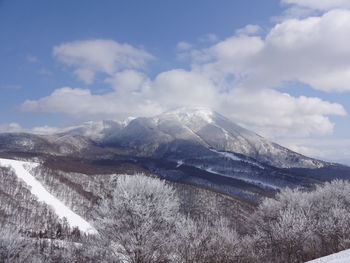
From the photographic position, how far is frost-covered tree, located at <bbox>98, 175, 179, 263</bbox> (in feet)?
135

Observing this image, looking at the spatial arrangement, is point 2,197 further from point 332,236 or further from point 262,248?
point 332,236

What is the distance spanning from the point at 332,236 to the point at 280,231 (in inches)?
403

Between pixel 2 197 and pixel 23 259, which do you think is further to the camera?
pixel 2 197

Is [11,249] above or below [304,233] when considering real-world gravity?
below

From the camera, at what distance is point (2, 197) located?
192750mm

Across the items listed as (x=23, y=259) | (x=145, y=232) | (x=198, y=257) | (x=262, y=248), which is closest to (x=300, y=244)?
(x=262, y=248)

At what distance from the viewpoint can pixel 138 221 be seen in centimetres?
4159

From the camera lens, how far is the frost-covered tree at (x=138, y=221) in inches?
1623

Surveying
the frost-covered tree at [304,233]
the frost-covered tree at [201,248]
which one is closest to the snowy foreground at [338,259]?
the frost-covered tree at [201,248]

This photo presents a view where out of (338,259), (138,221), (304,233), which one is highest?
(338,259)

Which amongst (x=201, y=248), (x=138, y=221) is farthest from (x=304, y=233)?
(x=138, y=221)

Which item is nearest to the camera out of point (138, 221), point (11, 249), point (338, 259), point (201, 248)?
point (338, 259)

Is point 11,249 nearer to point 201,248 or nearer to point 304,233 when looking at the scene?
point 201,248

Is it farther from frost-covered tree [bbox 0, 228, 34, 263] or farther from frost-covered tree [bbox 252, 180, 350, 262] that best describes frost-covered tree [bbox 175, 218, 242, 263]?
frost-covered tree [bbox 0, 228, 34, 263]
